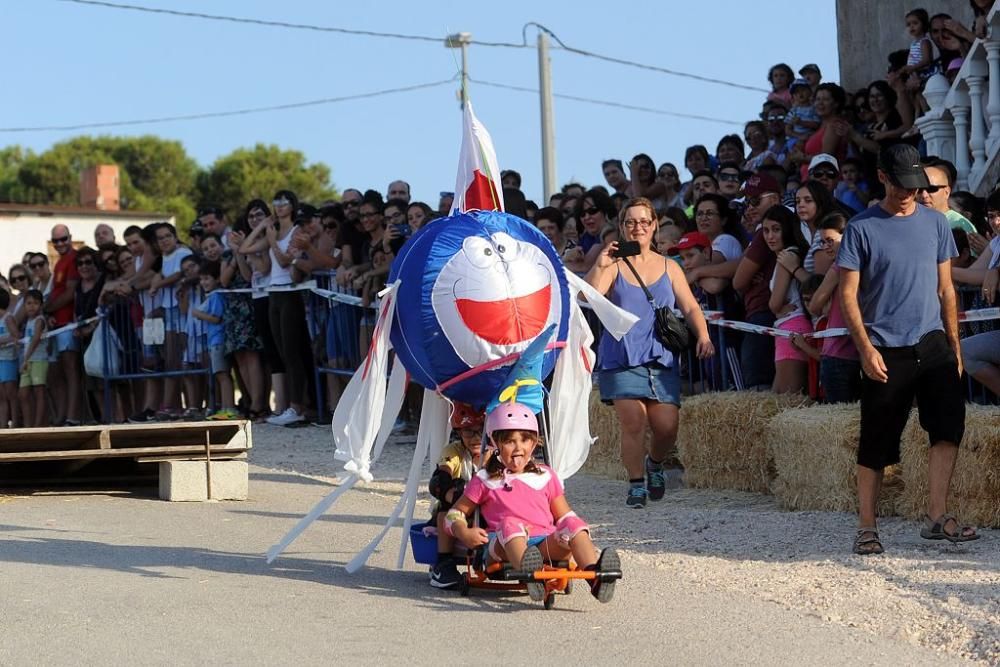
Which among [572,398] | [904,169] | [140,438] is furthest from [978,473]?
[140,438]

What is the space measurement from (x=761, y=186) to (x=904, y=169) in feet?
15.4

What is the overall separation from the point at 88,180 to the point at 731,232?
44108 mm

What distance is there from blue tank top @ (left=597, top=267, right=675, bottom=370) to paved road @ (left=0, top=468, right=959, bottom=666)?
198cm

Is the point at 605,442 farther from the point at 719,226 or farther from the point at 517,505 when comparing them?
the point at 517,505

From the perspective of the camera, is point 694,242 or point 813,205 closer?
point 813,205

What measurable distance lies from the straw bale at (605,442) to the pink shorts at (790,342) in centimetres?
160

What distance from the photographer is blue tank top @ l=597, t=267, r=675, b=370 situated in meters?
9.80

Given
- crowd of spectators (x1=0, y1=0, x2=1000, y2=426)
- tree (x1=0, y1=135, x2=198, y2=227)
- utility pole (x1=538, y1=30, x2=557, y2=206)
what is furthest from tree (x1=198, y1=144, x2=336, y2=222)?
crowd of spectators (x1=0, y1=0, x2=1000, y2=426)

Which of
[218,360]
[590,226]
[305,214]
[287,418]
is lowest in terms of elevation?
[287,418]

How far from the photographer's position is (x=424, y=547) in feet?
24.2

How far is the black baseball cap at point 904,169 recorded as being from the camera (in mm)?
7605

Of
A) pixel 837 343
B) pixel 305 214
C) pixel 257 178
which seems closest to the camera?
pixel 837 343

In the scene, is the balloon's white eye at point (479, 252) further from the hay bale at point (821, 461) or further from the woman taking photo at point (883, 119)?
the woman taking photo at point (883, 119)

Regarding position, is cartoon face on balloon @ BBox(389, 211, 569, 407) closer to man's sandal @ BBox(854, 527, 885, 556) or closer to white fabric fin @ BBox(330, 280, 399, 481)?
white fabric fin @ BBox(330, 280, 399, 481)
